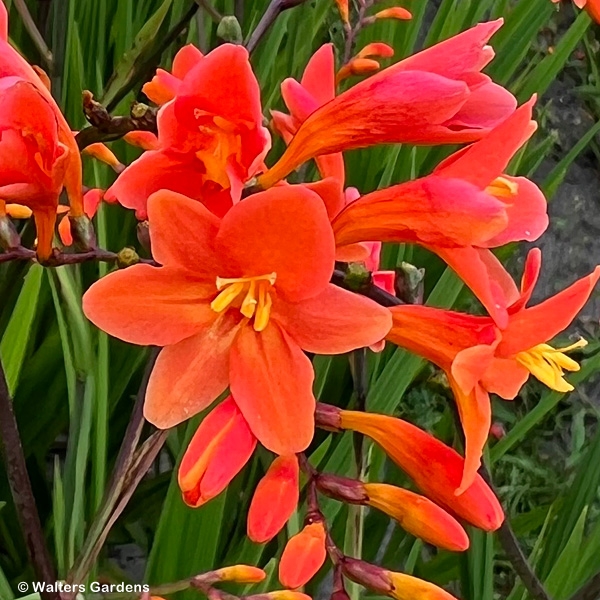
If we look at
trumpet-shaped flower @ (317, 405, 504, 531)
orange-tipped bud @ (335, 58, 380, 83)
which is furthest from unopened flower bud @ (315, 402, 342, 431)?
orange-tipped bud @ (335, 58, 380, 83)

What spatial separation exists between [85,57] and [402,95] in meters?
0.97

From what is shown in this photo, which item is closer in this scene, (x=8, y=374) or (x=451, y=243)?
(x=451, y=243)

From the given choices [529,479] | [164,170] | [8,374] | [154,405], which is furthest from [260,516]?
[529,479]

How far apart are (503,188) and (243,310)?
6.5 inches

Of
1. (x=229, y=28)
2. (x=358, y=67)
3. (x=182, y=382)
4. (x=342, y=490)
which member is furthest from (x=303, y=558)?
(x=358, y=67)

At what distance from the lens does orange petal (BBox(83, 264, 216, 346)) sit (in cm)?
43

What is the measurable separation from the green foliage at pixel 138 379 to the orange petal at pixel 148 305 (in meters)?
0.25

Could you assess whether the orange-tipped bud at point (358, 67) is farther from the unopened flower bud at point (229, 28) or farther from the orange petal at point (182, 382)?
the orange petal at point (182, 382)

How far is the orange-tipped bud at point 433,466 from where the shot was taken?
1.56ft

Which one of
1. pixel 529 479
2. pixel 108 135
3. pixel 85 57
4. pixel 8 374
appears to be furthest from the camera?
pixel 529 479

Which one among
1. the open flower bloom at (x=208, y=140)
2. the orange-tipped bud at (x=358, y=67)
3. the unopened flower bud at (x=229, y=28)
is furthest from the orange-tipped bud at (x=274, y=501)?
the orange-tipped bud at (x=358, y=67)

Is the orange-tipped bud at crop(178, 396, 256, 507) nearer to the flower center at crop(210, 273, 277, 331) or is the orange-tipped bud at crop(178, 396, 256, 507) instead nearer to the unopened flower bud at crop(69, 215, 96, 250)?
the flower center at crop(210, 273, 277, 331)

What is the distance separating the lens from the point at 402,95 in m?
0.43

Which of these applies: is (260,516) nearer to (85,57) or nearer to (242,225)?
(242,225)
